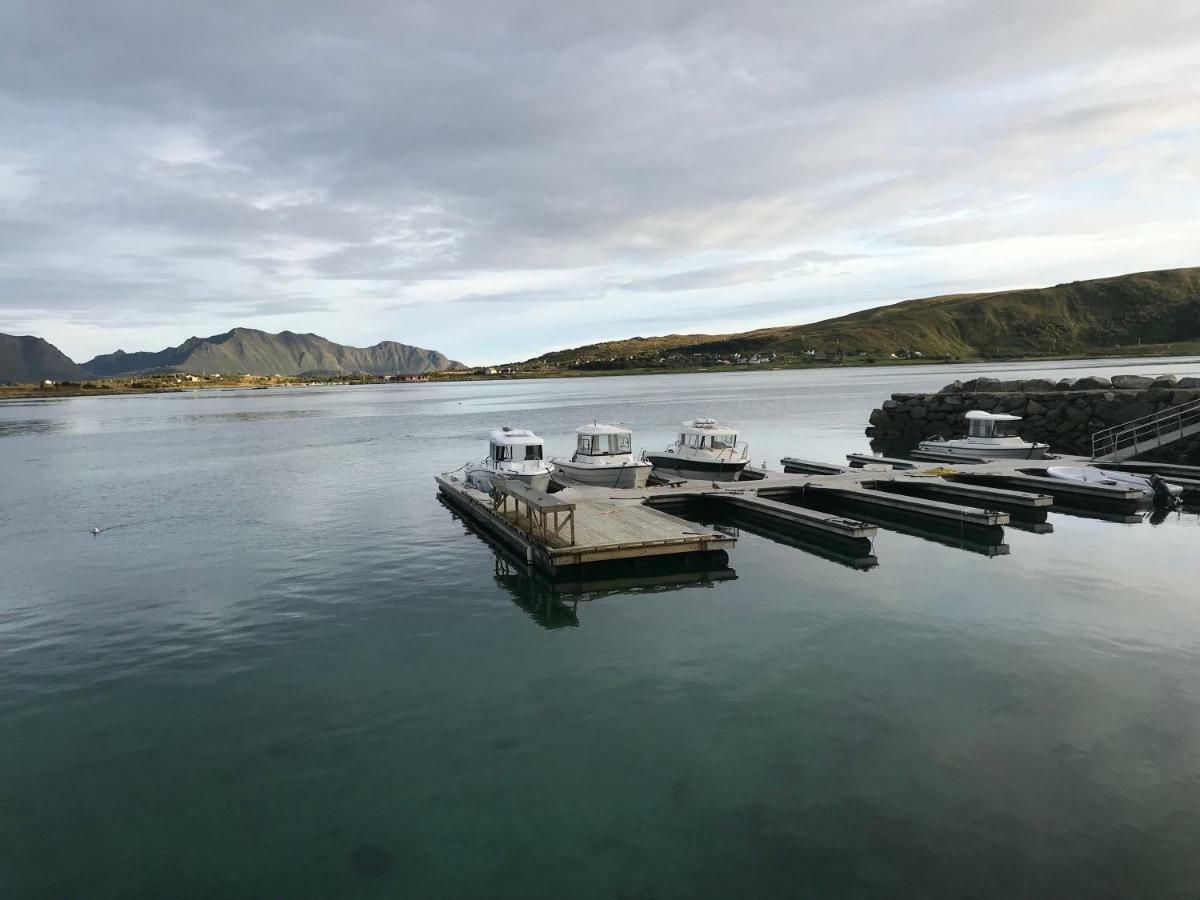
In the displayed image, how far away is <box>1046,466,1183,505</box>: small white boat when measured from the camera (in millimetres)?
31031

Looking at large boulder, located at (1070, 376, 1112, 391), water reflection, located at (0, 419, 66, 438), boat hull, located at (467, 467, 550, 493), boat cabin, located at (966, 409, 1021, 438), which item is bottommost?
water reflection, located at (0, 419, 66, 438)

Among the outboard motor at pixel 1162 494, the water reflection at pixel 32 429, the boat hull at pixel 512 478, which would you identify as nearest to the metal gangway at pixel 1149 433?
the outboard motor at pixel 1162 494

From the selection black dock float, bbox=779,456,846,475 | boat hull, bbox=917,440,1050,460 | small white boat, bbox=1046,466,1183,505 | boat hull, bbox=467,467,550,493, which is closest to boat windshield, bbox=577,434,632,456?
boat hull, bbox=467,467,550,493

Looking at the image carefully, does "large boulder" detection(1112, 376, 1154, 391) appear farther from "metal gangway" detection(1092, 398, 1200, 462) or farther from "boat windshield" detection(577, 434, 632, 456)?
"boat windshield" detection(577, 434, 632, 456)

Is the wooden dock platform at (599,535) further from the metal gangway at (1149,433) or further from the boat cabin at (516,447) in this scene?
the metal gangway at (1149,433)

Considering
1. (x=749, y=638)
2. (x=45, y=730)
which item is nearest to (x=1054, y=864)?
(x=749, y=638)

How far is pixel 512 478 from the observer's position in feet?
109

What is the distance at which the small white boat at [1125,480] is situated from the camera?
102ft

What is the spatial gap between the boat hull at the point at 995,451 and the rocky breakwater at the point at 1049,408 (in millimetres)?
Result: 5979

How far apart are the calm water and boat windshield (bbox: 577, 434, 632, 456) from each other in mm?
10686

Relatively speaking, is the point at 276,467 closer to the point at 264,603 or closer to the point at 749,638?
the point at 264,603

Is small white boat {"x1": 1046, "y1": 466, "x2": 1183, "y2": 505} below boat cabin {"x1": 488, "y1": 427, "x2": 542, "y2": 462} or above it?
below

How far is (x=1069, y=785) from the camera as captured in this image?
10.8 m

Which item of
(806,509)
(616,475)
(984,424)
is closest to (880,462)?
(984,424)
